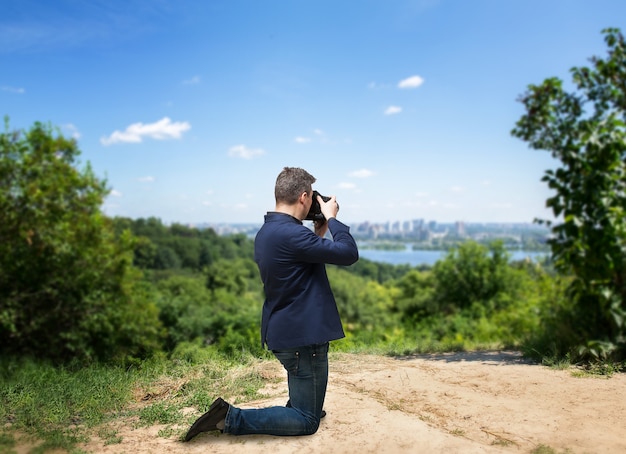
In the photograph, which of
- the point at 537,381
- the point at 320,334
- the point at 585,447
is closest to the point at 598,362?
the point at 537,381

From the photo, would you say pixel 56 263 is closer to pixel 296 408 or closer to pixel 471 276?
pixel 296 408

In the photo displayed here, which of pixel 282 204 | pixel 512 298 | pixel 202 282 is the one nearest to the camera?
pixel 282 204

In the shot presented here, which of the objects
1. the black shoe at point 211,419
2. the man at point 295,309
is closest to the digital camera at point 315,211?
the man at point 295,309

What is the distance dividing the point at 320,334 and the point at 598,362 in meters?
4.60

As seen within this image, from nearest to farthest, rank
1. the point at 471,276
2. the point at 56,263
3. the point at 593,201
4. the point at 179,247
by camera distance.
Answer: the point at 593,201 < the point at 56,263 < the point at 471,276 < the point at 179,247

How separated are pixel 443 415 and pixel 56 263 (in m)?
15.0

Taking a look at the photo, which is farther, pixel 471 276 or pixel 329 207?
pixel 471 276

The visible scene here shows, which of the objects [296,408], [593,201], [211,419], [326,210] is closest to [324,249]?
[326,210]

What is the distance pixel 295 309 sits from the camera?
3510 mm

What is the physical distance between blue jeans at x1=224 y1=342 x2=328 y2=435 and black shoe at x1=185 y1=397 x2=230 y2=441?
0.18ft

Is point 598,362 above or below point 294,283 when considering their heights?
below

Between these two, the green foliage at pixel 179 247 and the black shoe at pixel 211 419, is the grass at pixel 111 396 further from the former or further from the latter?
the green foliage at pixel 179 247

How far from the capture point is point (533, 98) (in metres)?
7.62

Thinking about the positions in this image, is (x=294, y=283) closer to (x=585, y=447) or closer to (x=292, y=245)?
(x=292, y=245)
